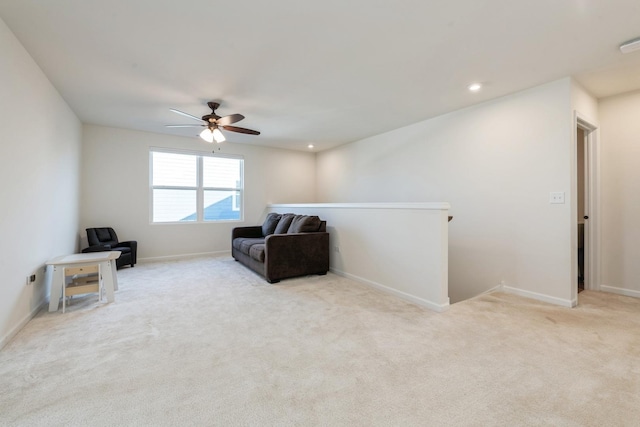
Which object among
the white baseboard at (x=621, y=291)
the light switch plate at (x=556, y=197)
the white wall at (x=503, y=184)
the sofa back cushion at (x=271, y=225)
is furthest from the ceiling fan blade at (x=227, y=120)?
the white baseboard at (x=621, y=291)

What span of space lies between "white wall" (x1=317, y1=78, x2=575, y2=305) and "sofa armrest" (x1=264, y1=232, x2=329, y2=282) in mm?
1775

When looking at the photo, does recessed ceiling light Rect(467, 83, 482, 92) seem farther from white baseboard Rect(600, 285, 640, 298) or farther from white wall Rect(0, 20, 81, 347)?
white wall Rect(0, 20, 81, 347)

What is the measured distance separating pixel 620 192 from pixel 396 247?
2819mm

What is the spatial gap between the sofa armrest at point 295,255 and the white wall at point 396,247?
0.89ft

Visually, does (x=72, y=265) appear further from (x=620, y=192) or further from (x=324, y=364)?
(x=620, y=192)

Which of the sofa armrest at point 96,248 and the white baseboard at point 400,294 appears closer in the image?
the white baseboard at point 400,294

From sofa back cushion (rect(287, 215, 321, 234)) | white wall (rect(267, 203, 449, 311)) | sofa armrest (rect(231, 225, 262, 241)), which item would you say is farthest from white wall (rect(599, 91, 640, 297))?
sofa armrest (rect(231, 225, 262, 241))

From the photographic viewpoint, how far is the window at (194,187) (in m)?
5.43

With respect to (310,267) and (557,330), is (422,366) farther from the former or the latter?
(310,267)

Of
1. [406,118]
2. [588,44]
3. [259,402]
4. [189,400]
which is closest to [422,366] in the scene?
[259,402]

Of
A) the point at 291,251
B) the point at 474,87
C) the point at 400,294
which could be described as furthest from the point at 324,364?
the point at 474,87

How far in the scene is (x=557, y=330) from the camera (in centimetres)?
235

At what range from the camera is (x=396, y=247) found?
3305 millimetres

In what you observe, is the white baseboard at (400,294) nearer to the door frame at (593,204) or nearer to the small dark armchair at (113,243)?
the door frame at (593,204)
